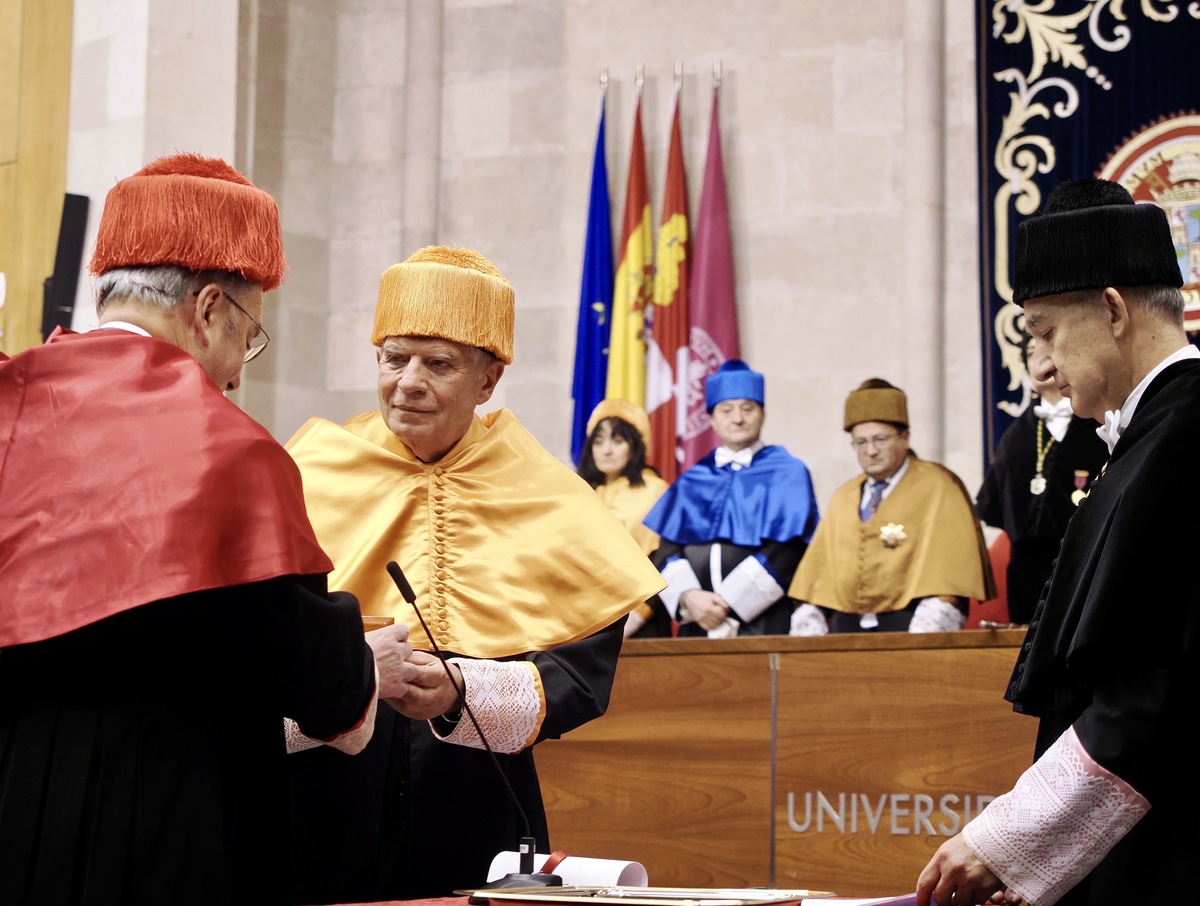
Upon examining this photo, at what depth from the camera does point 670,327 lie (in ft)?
31.9

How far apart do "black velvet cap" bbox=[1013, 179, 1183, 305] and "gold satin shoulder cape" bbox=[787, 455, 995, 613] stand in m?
4.15

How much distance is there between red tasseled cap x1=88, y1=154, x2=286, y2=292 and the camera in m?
2.45

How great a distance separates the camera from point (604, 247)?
9.94m

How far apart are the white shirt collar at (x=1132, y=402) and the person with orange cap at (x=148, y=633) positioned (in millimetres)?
1171

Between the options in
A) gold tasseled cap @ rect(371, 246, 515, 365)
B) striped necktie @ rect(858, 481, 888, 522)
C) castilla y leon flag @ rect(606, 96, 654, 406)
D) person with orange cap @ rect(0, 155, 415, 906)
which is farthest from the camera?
castilla y leon flag @ rect(606, 96, 654, 406)

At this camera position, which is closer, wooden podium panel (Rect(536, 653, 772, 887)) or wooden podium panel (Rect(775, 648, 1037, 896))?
wooden podium panel (Rect(775, 648, 1037, 896))

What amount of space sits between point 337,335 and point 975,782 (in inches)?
243

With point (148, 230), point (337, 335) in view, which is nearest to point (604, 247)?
point (337, 335)

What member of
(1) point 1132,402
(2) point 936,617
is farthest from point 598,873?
(2) point 936,617

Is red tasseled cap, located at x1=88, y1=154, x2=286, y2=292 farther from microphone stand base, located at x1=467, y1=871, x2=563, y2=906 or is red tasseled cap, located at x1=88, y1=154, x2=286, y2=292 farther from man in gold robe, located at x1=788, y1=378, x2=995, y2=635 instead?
man in gold robe, located at x1=788, y1=378, x2=995, y2=635

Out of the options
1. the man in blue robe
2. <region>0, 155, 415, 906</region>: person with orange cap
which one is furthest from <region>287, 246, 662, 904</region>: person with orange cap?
the man in blue robe

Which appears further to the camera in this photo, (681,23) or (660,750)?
(681,23)

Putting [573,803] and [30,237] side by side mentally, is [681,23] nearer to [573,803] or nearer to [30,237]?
[30,237]

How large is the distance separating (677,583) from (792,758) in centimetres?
167
